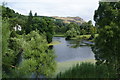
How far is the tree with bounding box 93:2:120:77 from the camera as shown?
865 centimetres

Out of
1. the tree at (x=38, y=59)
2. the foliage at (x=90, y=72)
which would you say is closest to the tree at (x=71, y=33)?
the foliage at (x=90, y=72)

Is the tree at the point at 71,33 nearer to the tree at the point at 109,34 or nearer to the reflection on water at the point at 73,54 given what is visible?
the reflection on water at the point at 73,54

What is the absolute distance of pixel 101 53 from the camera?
961 cm

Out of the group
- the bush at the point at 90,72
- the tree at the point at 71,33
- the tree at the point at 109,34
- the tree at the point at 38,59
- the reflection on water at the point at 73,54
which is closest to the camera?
the tree at the point at 109,34

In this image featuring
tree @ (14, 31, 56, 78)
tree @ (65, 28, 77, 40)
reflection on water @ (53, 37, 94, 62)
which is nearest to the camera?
tree @ (14, 31, 56, 78)

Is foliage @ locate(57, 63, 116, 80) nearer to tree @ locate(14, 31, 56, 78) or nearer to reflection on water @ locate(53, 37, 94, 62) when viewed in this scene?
tree @ locate(14, 31, 56, 78)

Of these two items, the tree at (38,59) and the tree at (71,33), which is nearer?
the tree at (38,59)

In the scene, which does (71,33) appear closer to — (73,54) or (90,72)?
(73,54)

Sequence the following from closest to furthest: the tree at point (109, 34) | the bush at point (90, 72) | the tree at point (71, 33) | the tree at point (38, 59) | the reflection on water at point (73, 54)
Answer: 1. the tree at point (109, 34)
2. the tree at point (38, 59)
3. the bush at point (90, 72)
4. the reflection on water at point (73, 54)
5. the tree at point (71, 33)

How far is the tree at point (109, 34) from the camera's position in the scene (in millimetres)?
8648

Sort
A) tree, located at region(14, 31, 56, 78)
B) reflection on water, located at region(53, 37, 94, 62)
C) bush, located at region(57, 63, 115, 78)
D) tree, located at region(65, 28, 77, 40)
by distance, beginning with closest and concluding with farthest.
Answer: tree, located at region(14, 31, 56, 78) → bush, located at region(57, 63, 115, 78) → reflection on water, located at region(53, 37, 94, 62) → tree, located at region(65, 28, 77, 40)

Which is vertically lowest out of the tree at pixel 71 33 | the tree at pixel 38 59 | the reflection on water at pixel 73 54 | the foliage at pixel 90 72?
the reflection on water at pixel 73 54

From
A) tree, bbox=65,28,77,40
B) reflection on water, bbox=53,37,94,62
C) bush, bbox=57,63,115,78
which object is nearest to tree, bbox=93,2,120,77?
bush, bbox=57,63,115,78

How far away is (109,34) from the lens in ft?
27.8
